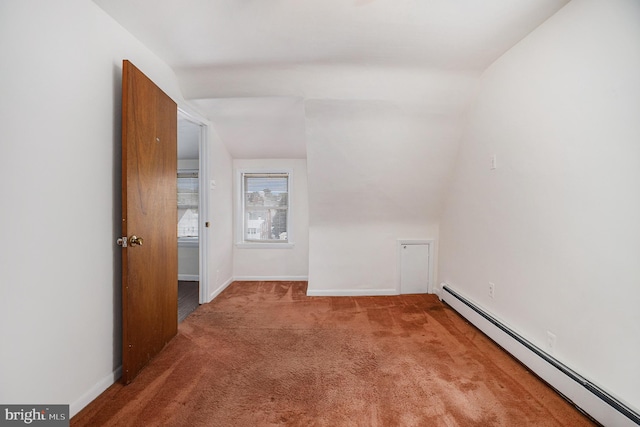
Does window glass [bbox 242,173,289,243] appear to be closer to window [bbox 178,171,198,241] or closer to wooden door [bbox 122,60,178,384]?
window [bbox 178,171,198,241]

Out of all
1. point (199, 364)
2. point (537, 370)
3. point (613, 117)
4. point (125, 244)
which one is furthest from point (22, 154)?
point (537, 370)

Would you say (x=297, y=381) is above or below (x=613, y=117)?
below

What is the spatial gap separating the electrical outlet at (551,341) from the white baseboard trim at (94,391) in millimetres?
2706

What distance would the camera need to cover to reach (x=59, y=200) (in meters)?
1.38

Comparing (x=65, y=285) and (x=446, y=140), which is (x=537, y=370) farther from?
(x=65, y=285)

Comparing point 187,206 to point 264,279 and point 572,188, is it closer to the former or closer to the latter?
point 264,279

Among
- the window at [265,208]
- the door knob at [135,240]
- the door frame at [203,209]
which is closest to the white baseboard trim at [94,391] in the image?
the door knob at [135,240]

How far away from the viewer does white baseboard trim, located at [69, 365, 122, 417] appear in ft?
4.77

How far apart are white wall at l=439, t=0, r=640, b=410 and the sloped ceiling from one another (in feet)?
0.95

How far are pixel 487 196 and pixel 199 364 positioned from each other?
8.56ft

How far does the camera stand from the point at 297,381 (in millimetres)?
1755

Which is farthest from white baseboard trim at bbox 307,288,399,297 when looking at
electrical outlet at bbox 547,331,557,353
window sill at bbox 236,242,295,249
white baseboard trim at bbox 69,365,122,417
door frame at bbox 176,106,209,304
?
white baseboard trim at bbox 69,365,122,417

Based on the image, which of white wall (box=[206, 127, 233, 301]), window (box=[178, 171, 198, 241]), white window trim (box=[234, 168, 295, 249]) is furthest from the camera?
window (box=[178, 171, 198, 241])

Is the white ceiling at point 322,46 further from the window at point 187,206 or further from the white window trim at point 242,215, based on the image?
the window at point 187,206
